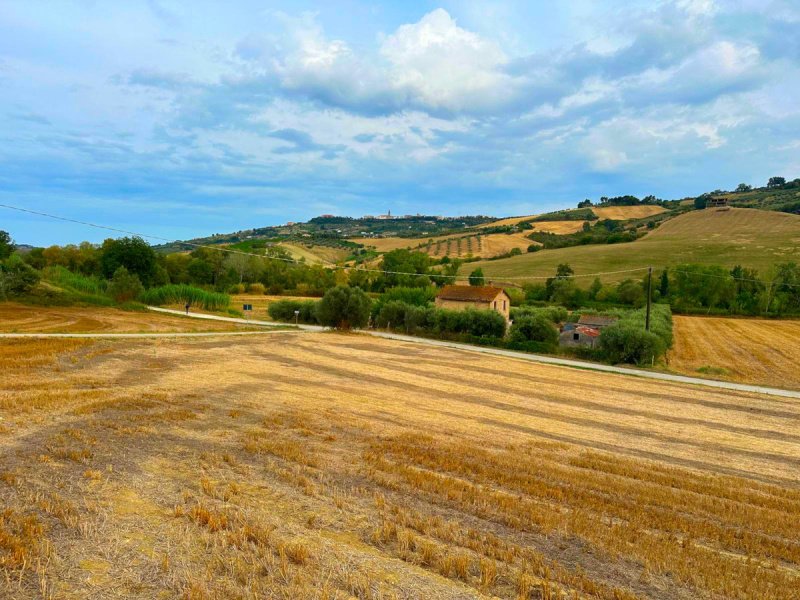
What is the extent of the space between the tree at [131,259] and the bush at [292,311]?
76.0ft

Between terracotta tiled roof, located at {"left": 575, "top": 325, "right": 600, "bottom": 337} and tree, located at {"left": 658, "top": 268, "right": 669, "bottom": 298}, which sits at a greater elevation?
tree, located at {"left": 658, "top": 268, "right": 669, "bottom": 298}

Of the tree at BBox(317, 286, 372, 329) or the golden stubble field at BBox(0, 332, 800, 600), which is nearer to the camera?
the golden stubble field at BBox(0, 332, 800, 600)

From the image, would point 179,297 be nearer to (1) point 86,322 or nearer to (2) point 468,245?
(1) point 86,322

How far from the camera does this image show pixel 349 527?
281 inches

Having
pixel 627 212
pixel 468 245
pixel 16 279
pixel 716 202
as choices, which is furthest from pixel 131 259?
pixel 716 202

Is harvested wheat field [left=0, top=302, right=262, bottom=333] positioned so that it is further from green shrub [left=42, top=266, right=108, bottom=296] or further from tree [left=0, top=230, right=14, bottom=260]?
tree [left=0, top=230, right=14, bottom=260]

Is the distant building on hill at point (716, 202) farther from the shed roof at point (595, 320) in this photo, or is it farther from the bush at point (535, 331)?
the bush at point (535, 331)

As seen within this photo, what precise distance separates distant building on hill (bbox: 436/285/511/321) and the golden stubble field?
134ft

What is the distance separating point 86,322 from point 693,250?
112 m

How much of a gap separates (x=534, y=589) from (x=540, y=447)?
8.70 m

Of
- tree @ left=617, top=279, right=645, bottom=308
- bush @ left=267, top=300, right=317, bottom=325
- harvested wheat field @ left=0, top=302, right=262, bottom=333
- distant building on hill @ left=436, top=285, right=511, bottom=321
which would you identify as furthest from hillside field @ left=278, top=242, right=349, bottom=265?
harvested wheat field @ left=0, top=302, right=262, bottom=333

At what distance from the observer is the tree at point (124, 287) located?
63906 millimetres

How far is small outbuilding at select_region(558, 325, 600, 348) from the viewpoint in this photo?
52744 millimetres

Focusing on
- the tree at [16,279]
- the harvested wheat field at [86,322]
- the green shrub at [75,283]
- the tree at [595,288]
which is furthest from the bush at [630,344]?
the green shrub at [75,283]
